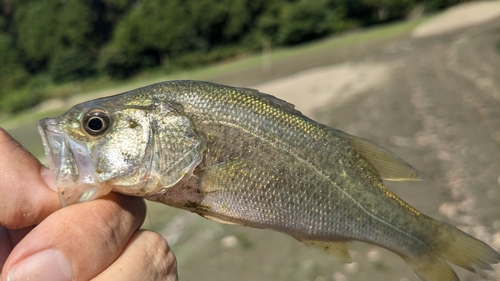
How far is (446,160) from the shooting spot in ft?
24.3

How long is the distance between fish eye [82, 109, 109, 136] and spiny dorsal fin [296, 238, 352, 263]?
1315 mm

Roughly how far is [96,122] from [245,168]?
33.0 inches

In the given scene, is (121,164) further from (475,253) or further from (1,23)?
(1,23)

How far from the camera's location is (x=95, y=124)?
2.04m

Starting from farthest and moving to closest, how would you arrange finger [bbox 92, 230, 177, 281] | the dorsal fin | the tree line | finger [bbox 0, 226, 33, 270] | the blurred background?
the tree line → the blurred background → the dorsal fin → finger [bbox 0, 226, 33, 270] → finger [bbox 92, 230, 177, 281]

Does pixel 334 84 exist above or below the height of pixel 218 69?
above

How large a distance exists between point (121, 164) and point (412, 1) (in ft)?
156

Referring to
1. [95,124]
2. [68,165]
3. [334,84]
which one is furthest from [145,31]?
[68,165]

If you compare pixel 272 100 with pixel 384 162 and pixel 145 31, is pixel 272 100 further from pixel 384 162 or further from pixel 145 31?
pixel 145 31

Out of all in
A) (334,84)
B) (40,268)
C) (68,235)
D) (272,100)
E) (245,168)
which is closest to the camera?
(40,268)

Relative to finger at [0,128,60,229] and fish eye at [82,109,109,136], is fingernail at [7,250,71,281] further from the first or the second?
fish eye at [82,109,109,136]

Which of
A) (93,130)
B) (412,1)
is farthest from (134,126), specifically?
(412,1)

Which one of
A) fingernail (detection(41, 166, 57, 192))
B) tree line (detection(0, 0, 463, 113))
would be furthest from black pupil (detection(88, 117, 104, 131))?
tree line (detection(0, 0, 463, 113))

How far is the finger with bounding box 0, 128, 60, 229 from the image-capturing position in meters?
1.89
